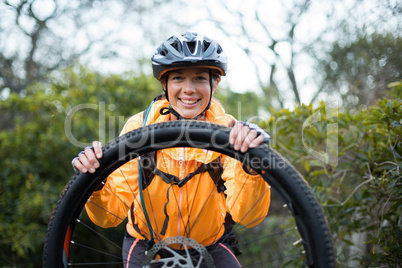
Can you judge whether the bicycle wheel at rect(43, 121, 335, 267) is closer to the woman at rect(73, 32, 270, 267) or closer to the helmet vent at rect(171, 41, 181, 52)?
the woman at rect(73, 32, 270, 267)

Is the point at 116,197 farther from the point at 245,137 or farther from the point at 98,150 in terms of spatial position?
the point at 245,137

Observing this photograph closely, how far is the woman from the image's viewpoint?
1.40m

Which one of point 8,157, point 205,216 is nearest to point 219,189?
point 205,216

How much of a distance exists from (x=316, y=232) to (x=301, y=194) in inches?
5.3

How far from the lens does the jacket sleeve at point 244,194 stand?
4.31ft

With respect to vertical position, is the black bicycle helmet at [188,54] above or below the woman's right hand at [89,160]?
above

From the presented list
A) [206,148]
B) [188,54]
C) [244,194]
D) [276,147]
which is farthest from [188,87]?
[276,147]

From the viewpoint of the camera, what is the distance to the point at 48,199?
3.19 m

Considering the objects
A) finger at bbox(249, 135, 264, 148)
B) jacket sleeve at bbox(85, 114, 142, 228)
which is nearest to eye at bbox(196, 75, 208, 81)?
jacket sleeve at bbox(85, 114, 142, 228)

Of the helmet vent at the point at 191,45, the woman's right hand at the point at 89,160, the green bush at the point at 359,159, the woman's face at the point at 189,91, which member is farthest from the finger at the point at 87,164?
the green bush at the point at 359,159

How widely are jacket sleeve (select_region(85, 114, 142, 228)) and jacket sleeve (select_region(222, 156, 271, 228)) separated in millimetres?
450

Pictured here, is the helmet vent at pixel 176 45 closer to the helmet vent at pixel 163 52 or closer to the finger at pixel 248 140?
the helmet vent at pixel 163 52

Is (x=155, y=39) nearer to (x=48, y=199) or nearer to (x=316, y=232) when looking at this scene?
(x=48, y=199)

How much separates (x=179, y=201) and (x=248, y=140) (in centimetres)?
49
